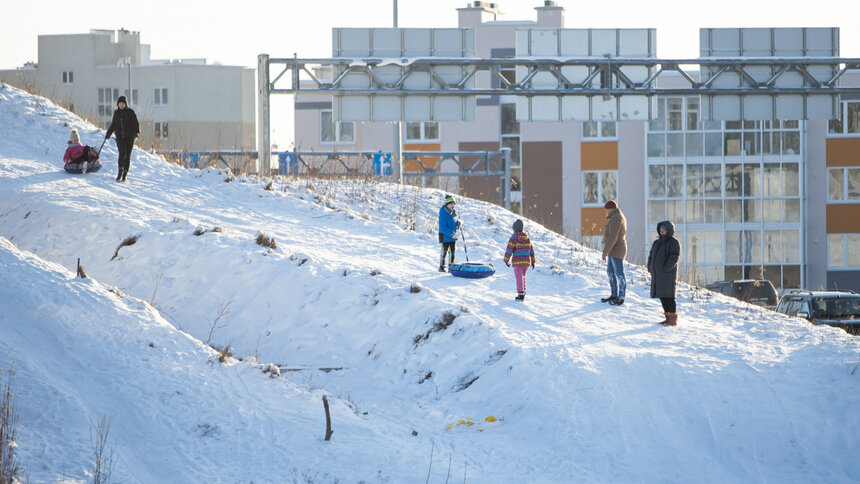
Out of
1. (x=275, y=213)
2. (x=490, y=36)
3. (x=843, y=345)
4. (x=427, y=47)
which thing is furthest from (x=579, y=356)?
(x=490, y=36)

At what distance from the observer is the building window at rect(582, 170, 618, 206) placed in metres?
50.2

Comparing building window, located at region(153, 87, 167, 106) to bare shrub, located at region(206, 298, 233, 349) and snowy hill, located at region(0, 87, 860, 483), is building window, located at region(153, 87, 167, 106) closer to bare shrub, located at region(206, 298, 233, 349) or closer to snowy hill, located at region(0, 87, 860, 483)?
snowy hill, located at region(0, 87, 860, 483)

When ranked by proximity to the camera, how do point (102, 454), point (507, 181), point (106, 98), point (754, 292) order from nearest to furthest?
point (102, 454), point (754, 292), point (507, 181), point (106, 98)

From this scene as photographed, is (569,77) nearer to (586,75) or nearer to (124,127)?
(586,75)

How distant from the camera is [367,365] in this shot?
13.4 meters

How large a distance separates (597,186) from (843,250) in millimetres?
12438

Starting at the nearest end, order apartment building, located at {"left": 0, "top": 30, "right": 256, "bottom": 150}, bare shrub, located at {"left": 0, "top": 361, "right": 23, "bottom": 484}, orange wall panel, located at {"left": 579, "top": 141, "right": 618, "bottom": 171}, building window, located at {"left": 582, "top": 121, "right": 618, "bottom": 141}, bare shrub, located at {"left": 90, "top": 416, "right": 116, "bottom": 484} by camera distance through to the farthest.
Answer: bare shrub, located at {"left": 0, "top": 361, "right": 23, "bottom": 484} < bare shrub, located at {"left": 90, "top": 416, "right": 116, "bottom": 484} < building window, located at {"left": 582, "top": 121, "right": 618, "bottom": 141} < orange wall panel, located at {"left": 579, "top": 141, "right": 618, "bottom": 171} < apartment building, located at {"left": 0, "top": 30, "right": 256, "bottom": 150}

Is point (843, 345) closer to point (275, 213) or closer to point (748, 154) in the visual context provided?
point (275, 213)

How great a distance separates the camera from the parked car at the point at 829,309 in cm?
1934

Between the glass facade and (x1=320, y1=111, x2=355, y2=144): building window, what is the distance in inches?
760

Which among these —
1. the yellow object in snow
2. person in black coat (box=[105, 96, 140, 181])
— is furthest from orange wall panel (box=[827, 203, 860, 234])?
the yellow object in snow

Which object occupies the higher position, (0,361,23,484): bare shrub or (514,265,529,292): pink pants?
(514,265,529,292): pink pants

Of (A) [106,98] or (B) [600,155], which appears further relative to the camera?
(A) [106,98]

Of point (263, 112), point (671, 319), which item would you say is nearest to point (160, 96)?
point (263, 112)
